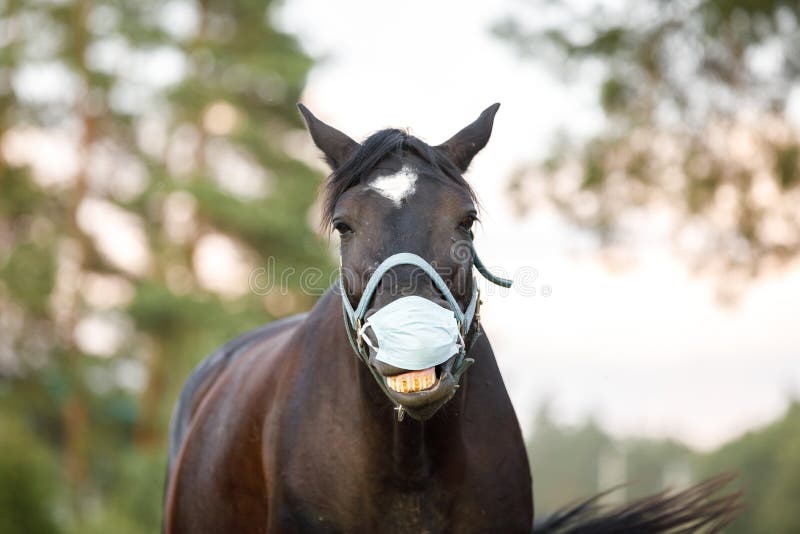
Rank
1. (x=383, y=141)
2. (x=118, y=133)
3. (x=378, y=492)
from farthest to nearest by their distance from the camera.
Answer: (x=118, y=133)
(x=383, y=141)
(x=378, y=492)

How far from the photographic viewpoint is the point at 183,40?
18500 mm

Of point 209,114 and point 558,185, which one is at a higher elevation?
point 209,114

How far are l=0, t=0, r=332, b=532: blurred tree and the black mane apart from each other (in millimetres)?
13821

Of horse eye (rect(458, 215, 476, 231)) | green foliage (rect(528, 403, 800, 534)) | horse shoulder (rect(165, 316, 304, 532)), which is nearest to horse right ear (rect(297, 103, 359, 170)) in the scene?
horse eye (rect(458, 215, 476, 231))

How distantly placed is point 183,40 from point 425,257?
Result: 17016 millimetres

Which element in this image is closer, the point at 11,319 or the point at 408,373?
the point at 408,373

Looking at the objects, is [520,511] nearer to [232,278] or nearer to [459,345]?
[459,345]

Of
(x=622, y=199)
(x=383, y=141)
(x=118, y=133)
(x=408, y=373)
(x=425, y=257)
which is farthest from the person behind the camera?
(x=118, y=133)

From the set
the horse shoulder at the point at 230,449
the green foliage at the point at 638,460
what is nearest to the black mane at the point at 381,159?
the horse shoulder at the point at 230,449

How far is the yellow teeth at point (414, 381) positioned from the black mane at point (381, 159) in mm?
945

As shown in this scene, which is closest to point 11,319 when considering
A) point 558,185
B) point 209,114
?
point 209,114

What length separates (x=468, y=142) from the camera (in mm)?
3666

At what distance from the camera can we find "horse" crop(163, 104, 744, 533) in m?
2.88

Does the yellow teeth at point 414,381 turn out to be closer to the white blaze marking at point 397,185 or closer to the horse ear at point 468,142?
the white blaze marking at point 397,185
